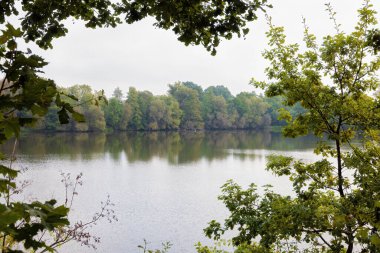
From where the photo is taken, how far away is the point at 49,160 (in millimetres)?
40156

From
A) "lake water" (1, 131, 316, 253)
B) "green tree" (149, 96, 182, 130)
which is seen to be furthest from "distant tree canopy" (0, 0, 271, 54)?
"green tree" (149, 96, 182, 130)

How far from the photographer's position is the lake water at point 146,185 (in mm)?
19750

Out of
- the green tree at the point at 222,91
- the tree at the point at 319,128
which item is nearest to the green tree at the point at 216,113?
the green tree at the point at 222,91

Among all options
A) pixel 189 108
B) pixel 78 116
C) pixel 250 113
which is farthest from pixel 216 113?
pixel 78 116

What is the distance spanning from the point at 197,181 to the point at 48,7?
2905 centimetres

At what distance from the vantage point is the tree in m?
6.14

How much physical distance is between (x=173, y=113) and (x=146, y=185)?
6679 centimetres

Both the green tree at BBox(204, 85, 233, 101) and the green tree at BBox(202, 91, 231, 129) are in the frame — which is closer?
the green tree at BBox(202, 91, 231, 129)

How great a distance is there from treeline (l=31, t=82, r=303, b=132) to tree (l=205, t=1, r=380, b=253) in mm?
74727

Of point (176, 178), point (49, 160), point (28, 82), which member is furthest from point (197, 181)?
point (28, 82)

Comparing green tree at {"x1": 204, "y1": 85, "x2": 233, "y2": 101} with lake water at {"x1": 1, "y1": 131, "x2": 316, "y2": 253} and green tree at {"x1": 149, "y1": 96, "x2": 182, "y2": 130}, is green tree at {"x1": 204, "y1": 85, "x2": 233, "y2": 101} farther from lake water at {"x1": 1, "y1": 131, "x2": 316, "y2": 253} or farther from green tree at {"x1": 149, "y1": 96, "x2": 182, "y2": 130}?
lake water at {"x1": 1, "y1": 131, "x2": 316, "y2": 253}

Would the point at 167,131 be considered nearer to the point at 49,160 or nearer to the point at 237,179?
the point at 49,160

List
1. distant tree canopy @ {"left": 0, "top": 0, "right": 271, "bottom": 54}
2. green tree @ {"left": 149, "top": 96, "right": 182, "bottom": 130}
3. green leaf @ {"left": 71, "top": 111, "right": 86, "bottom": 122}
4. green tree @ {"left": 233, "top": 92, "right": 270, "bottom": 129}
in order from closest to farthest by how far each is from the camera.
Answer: green leaf @ {"left": 71, "top": 111, "right": 86, "bottom": 122} < distant tree canopy @ {"left": 0, "top": 0, "right": 271, "bottom": 54} < green tree @ {"left": 149, "top": 96, "right": 182, "bottom": 130} < green tree @ {"left": 233, "top": 92, "right": 270, "bottom": 129}

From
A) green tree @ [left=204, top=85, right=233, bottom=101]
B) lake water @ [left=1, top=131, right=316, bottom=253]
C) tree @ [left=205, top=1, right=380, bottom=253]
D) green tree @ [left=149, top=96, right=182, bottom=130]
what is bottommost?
lake water @ [left=1, top=131, right=316, bottom=253]
